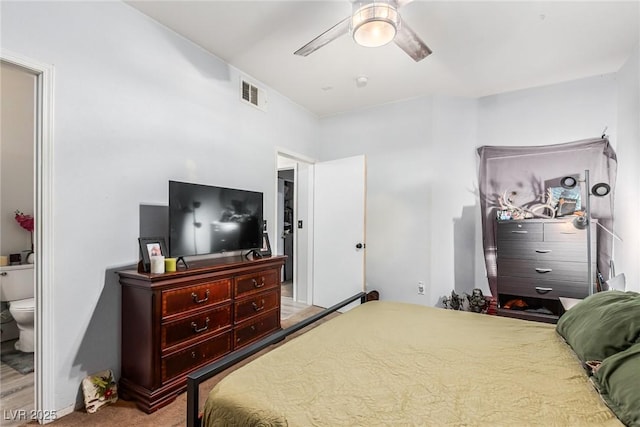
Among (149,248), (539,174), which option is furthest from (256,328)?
(539,174)

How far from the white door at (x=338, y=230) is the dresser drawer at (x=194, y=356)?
181 centimetres

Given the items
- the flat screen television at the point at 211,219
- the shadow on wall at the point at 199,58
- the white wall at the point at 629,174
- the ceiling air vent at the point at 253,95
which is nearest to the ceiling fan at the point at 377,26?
the shadow on wall at the point at 199,58

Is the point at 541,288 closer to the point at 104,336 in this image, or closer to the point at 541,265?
the point at 541,265

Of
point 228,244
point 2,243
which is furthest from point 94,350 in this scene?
point 2,243

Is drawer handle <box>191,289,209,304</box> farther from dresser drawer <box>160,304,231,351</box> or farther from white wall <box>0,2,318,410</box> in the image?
white wall <box>0,2,318,410</box>

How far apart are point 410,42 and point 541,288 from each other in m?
2.74

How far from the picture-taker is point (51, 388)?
188 cm

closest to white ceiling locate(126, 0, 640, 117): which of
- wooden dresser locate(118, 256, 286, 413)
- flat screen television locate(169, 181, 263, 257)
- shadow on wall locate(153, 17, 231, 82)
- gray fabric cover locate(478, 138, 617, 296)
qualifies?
shadow on wall locate(153, 17, 231, 82)

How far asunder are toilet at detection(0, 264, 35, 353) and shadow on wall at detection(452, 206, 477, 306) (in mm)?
4353

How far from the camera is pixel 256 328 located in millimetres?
2836

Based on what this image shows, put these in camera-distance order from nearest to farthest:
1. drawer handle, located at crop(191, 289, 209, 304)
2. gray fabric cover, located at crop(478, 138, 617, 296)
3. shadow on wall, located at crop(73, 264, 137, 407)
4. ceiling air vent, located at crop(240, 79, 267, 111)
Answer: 1. shadow on wall, located at crop(73, 264, 137, 407)
2. drawer handle, located at crop(191, 289, 209, 304)
3. gray fabric cover, located at crop(478, 138, 617, 296)
4. ceiling air vent, located at crop(240, 79, 267, 111)

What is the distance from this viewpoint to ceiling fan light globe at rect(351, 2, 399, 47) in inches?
69.7

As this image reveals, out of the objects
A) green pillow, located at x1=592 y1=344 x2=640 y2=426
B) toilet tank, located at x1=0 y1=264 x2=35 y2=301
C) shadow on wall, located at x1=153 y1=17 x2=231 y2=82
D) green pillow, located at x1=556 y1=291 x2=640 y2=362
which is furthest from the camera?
toilet tank, located at x1=0 y1=264 x2=35 y2=301

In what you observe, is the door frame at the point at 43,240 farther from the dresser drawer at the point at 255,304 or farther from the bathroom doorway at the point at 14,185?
the bathroom doorway at the point at 14,185
